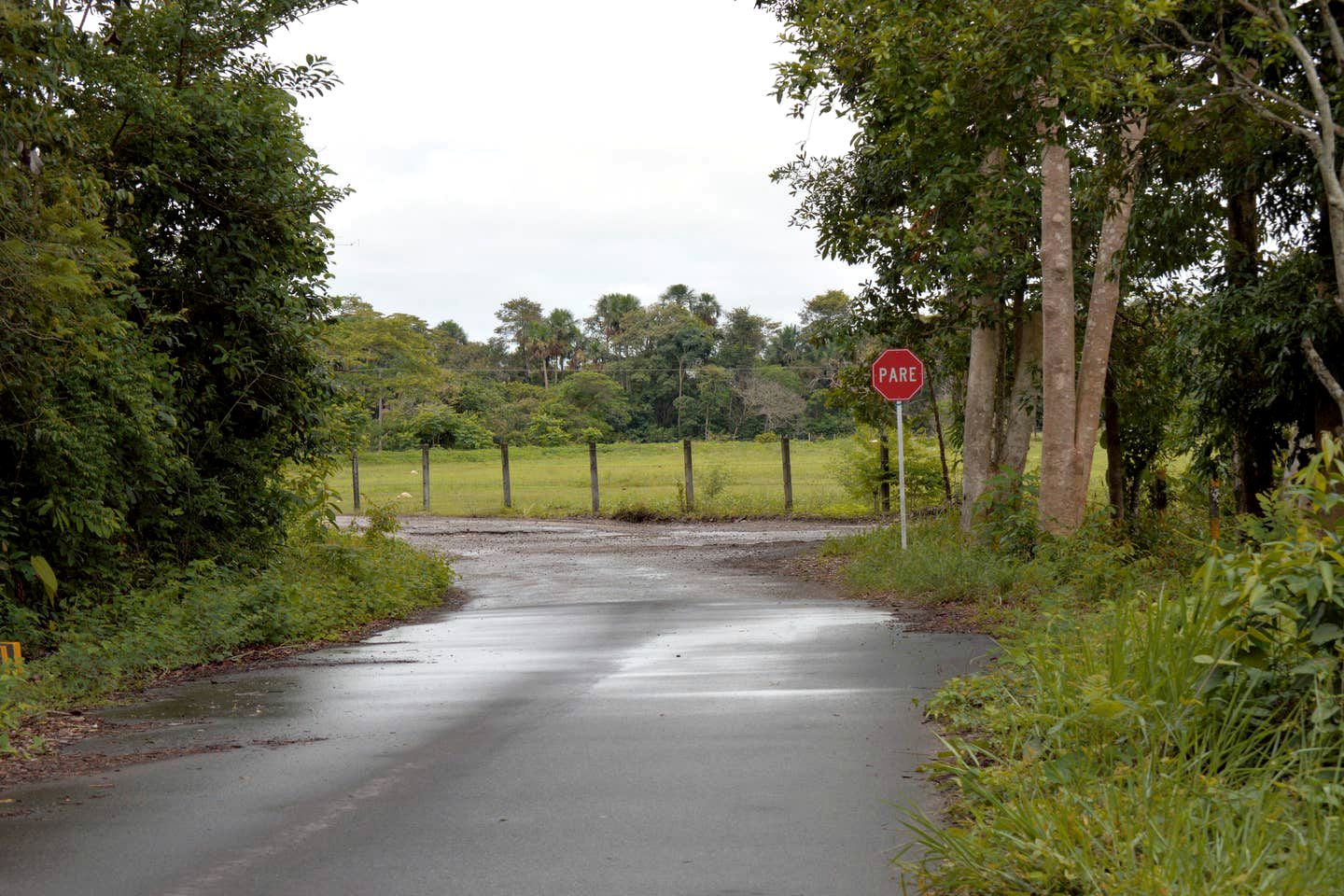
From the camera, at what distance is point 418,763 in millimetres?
6723

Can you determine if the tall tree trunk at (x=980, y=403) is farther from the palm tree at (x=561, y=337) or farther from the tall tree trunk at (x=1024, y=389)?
the palm tree at (x=561, y=337)

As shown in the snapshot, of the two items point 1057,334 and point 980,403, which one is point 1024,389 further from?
point 1057,334

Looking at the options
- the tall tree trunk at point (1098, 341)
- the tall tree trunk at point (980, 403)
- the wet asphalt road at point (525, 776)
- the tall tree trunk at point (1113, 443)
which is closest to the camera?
the wet asphalt road at point (525, 776)

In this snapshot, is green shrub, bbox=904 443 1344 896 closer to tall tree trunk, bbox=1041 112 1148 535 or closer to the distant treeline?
tall tree trunk, bbox=1041 112 1148 535

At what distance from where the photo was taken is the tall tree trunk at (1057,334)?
597 inches

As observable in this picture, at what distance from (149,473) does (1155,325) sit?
15.0 meters

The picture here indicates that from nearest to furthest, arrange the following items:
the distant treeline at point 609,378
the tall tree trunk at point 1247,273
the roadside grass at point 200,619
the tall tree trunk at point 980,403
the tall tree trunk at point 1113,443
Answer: the roadside grass at point 200,619 < the tall tree trunk at point 1247,273 < the tall tree trunk at point 980,403 < the tall tree trunk at point 1113,443 < the distant treeline at point 609,378

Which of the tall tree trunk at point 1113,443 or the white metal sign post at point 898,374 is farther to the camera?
the tall tree trunk at point 1113,443

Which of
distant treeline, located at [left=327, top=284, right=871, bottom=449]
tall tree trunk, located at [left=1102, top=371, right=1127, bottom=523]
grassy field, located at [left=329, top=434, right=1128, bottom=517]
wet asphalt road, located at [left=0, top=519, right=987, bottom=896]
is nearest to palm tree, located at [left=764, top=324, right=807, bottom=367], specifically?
distant treeline, located at [left=327, top=284, right=871, bottom=449]

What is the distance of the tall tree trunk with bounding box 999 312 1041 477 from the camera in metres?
18.8

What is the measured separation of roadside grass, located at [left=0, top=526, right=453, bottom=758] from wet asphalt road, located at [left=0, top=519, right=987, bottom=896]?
28.1 inches

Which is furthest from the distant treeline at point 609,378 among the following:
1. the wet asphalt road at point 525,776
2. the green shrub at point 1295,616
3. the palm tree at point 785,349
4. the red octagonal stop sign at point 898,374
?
the green shrub at point 1295,616

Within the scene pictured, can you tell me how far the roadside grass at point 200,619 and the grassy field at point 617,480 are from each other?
629 cm

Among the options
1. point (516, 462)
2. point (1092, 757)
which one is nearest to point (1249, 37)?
point (1092, 757)
